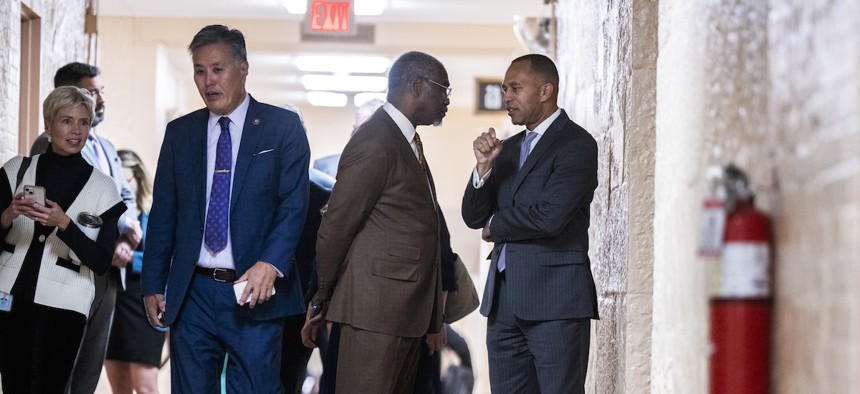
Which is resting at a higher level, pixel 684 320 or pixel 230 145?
pixel 230 145

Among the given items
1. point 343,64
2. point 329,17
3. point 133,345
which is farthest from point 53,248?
point 343,64

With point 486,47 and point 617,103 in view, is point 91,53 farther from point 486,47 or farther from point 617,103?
point 486,47

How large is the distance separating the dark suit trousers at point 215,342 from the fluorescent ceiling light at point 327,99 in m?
11.4

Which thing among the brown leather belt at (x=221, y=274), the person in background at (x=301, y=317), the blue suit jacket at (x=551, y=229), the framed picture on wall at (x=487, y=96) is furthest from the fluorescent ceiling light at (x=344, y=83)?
the brown leather belt at (x=221, y=274)

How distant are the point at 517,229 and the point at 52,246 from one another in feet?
4.95

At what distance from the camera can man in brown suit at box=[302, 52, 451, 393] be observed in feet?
10.3

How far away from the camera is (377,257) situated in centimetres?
316

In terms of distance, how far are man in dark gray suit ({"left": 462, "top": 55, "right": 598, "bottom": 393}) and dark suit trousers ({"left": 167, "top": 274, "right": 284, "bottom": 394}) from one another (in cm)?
74

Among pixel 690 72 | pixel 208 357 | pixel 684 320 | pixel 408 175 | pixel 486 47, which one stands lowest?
pixel 208 357

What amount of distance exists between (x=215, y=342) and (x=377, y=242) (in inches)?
22.1

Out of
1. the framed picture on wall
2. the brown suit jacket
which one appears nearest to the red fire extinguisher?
the brown suit jacket

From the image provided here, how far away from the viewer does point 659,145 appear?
3.03m

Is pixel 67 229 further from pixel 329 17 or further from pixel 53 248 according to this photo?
pixel 329 17

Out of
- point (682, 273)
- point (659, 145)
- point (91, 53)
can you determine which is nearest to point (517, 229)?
point (659, 145)
